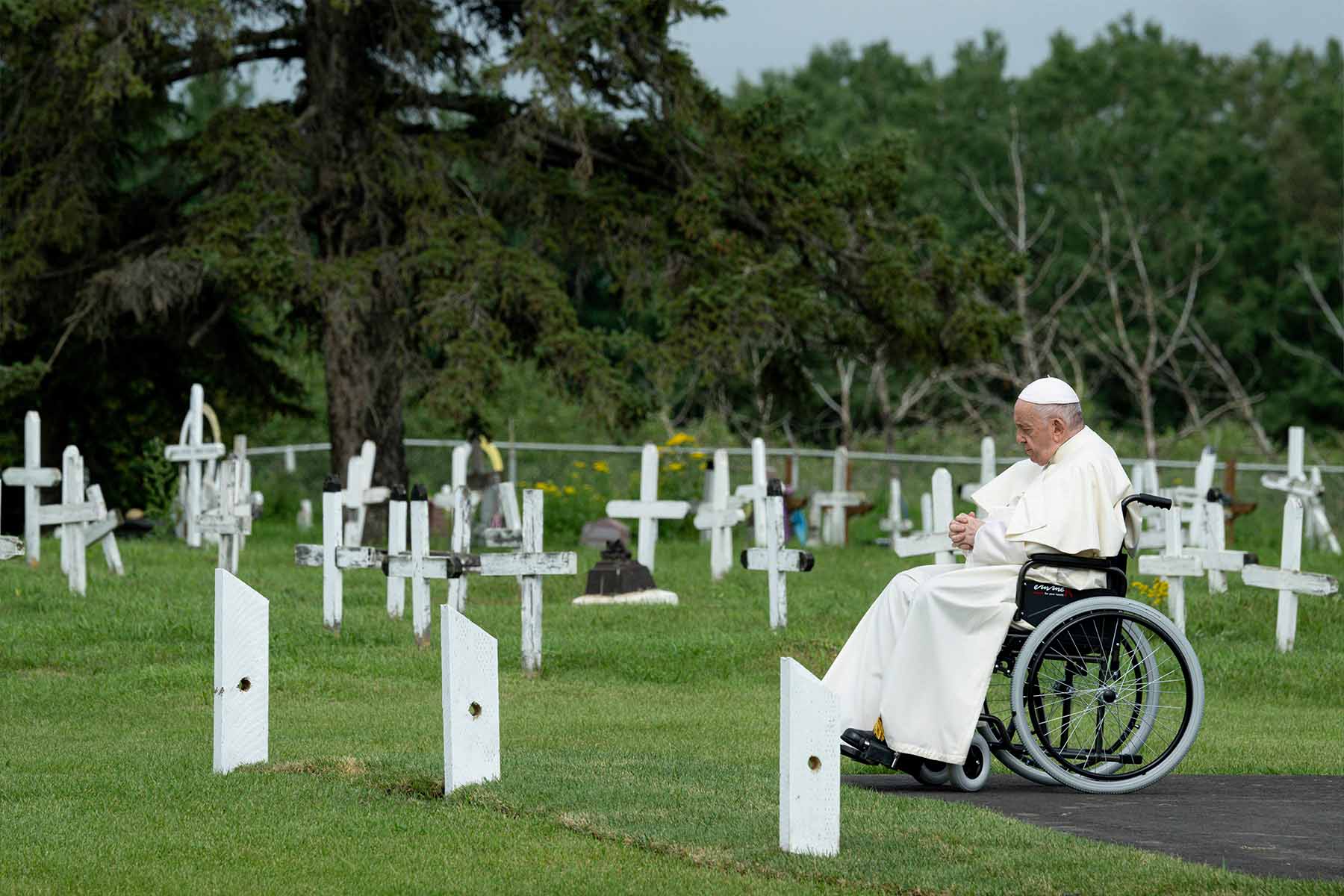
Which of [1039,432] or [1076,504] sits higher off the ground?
[1039,432]

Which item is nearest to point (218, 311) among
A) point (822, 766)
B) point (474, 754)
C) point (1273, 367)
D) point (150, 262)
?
point (150, 262)

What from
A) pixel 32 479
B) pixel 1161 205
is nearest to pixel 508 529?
pixel 32 479

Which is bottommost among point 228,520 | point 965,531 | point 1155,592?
point 1155,592

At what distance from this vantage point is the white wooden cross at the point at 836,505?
915 inches

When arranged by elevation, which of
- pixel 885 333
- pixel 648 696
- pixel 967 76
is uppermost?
pixel 967 76

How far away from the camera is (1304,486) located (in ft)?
68.0

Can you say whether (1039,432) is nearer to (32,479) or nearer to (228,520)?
(228,520)

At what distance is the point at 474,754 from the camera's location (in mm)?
7273

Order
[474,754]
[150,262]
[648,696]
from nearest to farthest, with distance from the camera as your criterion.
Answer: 1. [474,754]
2. [648,696]
3. [150,262]

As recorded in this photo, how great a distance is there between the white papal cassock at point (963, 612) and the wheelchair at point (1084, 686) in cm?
9

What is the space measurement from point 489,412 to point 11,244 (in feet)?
42.4

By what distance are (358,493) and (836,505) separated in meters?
6.83

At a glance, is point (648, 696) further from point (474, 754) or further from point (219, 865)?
point (219, 865)

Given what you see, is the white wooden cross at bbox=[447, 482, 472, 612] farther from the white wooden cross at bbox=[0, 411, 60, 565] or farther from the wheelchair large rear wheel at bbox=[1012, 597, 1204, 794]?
the wheelchair large rear wheel at bbox=[1012, 597, 1204, 794]
